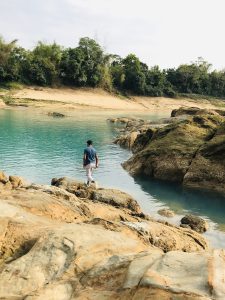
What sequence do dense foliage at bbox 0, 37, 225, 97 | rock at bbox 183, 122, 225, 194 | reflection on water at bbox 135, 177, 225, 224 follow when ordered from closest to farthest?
reflection on water at bbox 135, 177, 225, 224 < rock at bbox 183, 122, 225, 194 < dense foliage at bbox 0, 37, 225, 97

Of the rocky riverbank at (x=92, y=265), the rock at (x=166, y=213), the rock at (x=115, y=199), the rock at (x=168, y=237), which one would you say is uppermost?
the rocky riverbank at (x=92, y=265)

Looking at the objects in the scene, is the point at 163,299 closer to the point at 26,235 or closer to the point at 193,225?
the point at 26,235

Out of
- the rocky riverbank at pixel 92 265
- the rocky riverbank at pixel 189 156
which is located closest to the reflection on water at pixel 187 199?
the rocky riverbank at pixel 189 156

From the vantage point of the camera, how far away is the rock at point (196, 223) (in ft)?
58.4

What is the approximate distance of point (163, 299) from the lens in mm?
6203

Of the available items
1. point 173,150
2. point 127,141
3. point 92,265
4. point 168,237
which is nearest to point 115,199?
point 168,237

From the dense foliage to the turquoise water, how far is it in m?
36.8

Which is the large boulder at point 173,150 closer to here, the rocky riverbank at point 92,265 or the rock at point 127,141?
the rock at point 127,141

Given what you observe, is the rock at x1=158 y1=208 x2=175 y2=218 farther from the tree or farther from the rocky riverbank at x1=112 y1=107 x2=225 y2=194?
the tree

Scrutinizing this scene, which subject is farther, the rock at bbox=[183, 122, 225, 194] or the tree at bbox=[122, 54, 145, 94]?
the tree at bbox=[122, 54, 145, 94]

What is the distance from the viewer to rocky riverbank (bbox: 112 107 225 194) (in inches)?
1008

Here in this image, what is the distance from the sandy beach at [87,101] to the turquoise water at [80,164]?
2615 cm

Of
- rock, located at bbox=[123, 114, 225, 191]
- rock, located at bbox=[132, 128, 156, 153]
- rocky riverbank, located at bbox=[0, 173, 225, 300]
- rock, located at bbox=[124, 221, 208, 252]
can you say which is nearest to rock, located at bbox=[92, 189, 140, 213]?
rock, located at bbox=[124, 221, 208, 252]

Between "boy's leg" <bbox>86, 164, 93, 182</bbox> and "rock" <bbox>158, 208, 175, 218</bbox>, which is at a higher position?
"boy's leg" <bbox>86, 164, 93, 182</bbox>
